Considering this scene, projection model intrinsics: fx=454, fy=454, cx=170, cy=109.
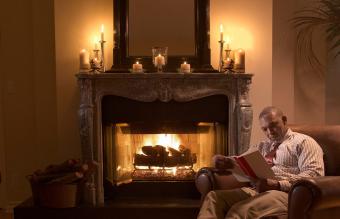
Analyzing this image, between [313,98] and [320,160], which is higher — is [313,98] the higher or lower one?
the higher one

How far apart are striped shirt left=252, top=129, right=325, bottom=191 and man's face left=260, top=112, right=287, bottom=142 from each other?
0.05 metres

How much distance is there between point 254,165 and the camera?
8.32ft

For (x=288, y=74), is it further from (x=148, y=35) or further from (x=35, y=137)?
(x=35, y=137)

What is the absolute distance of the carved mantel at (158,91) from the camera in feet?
11.1

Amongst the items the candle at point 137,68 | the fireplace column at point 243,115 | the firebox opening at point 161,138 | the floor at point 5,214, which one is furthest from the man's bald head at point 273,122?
the floor at point 5,214

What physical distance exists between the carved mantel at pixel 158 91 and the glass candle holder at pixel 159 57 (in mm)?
88

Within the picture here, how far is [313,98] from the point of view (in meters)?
4.02

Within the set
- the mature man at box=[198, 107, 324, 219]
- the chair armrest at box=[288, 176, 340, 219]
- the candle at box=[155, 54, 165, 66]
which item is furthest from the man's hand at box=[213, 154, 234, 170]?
the candle at box=[155, 54, 165, 66]

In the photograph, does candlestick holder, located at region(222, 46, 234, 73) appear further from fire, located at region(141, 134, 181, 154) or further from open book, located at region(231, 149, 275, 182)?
open book, located at region(231, 149, 275, 182)

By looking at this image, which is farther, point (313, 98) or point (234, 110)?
point (313, 98)

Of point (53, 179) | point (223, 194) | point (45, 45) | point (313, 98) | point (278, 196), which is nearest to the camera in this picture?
point (278, 196)

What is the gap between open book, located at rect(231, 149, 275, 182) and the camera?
2514 mm

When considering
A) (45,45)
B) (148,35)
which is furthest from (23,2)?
(148,35)

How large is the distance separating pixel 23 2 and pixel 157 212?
205cm
